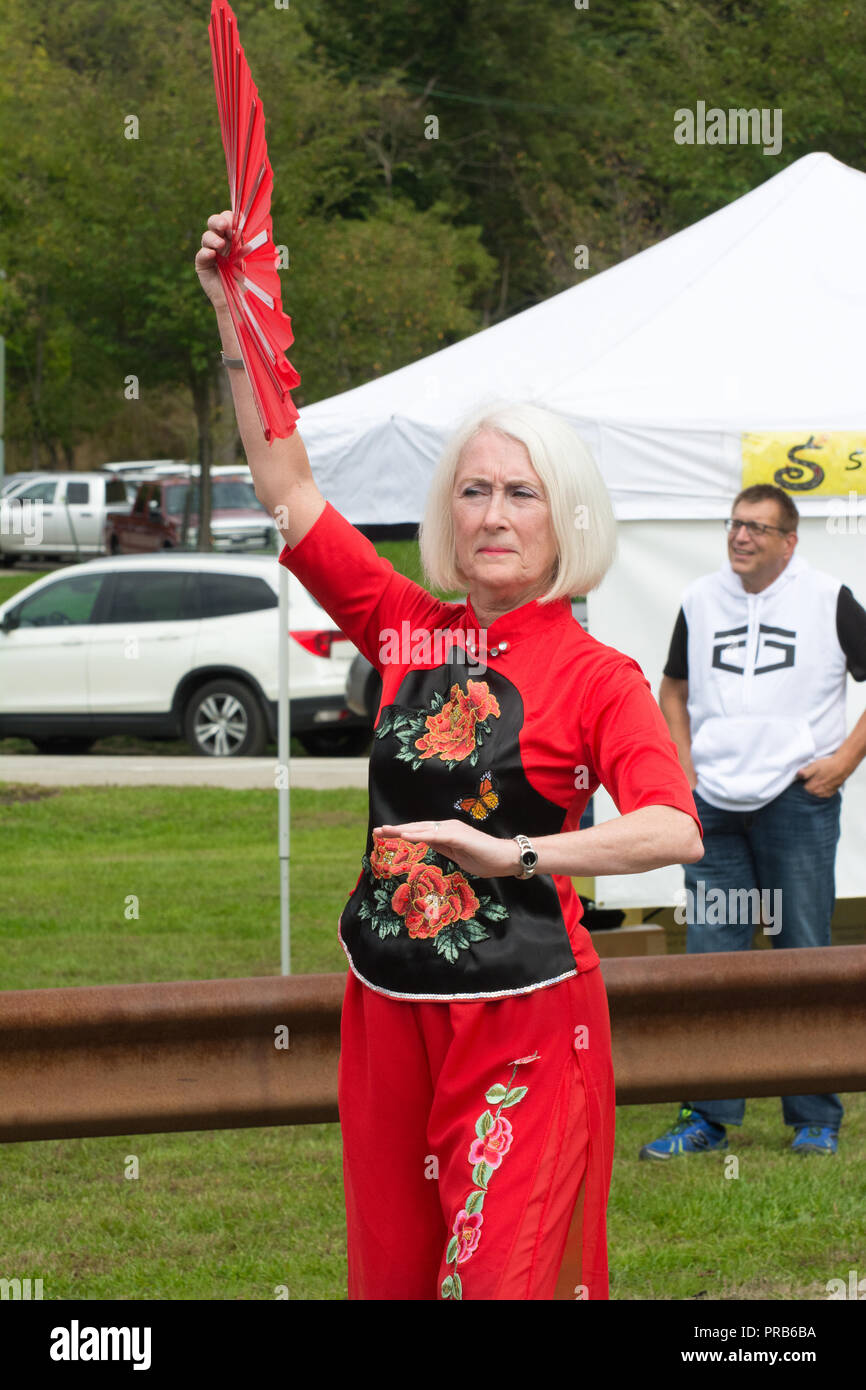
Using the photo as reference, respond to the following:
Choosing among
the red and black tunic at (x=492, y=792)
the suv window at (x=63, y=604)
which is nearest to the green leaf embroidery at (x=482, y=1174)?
the red and black tunic at (x=492, y=792)

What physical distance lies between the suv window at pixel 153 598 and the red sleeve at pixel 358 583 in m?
11.8

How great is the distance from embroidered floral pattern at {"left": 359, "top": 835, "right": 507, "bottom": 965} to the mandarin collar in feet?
1.12

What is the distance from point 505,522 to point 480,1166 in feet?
2.99

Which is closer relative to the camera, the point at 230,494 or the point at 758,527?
the point at 758,527

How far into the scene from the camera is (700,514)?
6621 mm

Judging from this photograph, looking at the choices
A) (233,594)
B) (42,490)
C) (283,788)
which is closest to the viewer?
(283,788)

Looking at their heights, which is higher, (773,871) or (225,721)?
(773,871)

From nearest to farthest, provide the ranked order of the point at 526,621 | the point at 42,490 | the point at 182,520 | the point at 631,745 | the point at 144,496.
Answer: the point at 631,745 → the point at 526,621 → the point at 144,496 → the point at 182,520 → the point at 42,490

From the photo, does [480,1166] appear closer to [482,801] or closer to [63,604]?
[482,801]

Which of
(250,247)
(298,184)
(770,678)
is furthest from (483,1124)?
(298,184)

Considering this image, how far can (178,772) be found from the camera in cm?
1288

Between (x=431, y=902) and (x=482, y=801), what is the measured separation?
160 millimetres

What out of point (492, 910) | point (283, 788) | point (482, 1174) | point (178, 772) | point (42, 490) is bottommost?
point (178, 772)

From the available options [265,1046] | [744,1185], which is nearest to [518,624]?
[265,1046]
